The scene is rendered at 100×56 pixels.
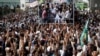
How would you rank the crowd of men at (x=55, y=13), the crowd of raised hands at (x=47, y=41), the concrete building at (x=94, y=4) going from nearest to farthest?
the crowd of raised hands at (x=47, y=41), the crowd of men at (x=55, y=13), the concrete building at (x=94, y=4)

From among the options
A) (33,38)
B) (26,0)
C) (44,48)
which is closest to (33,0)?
(26,0)

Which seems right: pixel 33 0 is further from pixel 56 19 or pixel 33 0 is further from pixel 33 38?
pixel 33 38

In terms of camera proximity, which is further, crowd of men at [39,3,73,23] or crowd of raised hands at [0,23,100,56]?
crowd of men at [39,3,73,23]

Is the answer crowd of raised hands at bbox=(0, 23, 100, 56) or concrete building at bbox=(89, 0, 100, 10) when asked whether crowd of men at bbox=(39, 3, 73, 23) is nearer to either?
crowd of raised hands at bbox=(0, 23, 100, 56)

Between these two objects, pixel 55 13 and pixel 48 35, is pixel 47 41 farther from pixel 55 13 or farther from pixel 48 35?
pixel 55 13

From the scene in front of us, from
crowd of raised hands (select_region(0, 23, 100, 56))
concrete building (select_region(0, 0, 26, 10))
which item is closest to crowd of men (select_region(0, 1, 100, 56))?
crowd of raised hands (select_region(0, 23, 100, 56))

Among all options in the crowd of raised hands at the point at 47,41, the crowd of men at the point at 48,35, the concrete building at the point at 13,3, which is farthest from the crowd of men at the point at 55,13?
the concrete building at the point at 13,3

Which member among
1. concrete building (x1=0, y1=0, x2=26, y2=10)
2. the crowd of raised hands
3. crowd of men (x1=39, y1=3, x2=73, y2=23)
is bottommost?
the crowd of raised hands

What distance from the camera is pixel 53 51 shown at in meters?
4.51

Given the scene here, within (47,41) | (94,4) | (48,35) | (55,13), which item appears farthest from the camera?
(94,4)

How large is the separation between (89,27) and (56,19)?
0.64 meters

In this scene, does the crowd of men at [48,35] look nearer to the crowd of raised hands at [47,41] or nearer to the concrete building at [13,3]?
the crowd of raised hands at [47,41]

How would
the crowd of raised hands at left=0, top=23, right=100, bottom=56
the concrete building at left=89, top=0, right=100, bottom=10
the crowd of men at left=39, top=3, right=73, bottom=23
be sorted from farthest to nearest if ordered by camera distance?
1. the concrete building at left=89, top=0, right=100, bottom=10
2. the crowd of men at left=39, top=3, right=73, bottom=23
3. the crowd of raised hands at left=0, top=23, right=100, bottom=56

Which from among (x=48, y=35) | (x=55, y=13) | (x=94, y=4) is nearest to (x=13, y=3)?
(x=55, y=13)
